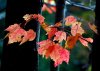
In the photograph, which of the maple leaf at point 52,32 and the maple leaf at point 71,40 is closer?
the maple leaf at point 71,40

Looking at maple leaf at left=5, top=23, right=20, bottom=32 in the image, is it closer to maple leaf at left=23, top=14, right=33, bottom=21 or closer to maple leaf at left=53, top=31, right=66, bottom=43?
maple leaf at left=23, top=14, right=33, bottom=21

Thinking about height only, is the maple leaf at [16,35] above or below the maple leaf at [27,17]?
below

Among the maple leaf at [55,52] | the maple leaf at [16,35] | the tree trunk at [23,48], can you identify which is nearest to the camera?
the maple leaf at [55,52]

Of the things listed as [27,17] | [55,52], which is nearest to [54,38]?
[55,52]

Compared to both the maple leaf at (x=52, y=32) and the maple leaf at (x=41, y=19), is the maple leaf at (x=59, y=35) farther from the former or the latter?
the maple leaf at (x=41, y=19)

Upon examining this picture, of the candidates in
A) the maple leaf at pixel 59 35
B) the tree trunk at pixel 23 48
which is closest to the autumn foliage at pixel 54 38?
the maple leaf at pixel 59 35

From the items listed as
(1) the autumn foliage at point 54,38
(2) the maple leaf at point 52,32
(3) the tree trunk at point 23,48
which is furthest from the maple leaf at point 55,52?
(3) the tree trunk at point 23,48

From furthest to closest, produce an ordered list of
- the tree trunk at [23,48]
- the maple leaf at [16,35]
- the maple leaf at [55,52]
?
the tree trunk at [23,48] < the maple leaf at [16,35] < the maple leaf at [55,52]

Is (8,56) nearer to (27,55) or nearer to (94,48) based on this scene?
(27,55)
